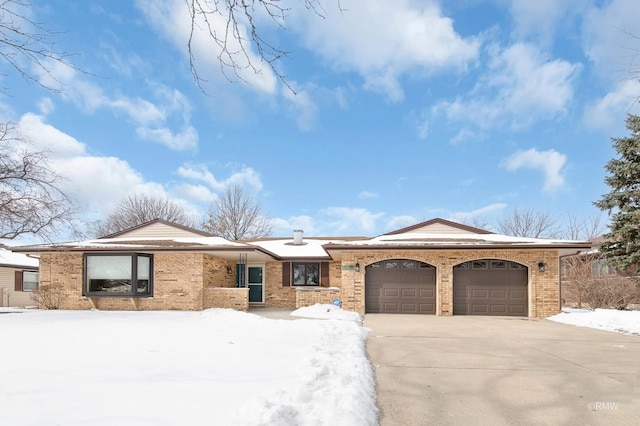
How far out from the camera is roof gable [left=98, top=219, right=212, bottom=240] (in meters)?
17.4

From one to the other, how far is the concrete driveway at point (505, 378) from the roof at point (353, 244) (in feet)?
16.2

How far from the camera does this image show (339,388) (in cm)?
443

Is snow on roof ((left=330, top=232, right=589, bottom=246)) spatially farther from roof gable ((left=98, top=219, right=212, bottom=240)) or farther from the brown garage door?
roof gable ((left=98, top=219, right=212, bottom=240))

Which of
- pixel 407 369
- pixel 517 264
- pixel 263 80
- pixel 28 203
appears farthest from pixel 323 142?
pixel 263 80

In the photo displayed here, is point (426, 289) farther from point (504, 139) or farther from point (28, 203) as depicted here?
point (28, 203)

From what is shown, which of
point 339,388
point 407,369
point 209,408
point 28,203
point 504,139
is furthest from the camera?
point 504,139

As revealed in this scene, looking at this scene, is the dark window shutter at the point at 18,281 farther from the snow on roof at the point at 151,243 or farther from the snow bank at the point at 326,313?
the snow bank at the point at 326,313

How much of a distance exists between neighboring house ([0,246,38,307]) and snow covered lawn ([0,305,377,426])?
20.0 metres

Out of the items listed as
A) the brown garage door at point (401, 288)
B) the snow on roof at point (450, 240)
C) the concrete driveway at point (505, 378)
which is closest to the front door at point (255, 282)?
the snow on roof at point (450, 240)

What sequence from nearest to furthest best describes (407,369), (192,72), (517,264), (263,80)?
(192,72)
(263,80)
(407,369)
(517,264)

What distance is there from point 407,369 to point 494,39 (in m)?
7.30

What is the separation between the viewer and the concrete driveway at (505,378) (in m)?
3.97

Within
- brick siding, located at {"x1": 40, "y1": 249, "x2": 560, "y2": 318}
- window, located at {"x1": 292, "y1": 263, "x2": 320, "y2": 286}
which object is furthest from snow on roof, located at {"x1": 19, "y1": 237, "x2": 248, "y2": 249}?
window, located at {"x1": 292, "y1": 263, "x2": 320, "y2": 286}

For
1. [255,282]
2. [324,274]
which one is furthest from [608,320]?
[255,282]
